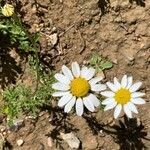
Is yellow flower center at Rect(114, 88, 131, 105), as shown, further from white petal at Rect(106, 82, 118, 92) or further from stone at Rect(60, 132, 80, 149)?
stone at Rect(60, 132, 80, 149)

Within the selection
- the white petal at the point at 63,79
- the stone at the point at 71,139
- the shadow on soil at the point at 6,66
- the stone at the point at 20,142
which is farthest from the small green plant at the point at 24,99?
the white petal at the point at 63,79

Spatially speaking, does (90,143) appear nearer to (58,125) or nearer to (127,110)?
(58,125)

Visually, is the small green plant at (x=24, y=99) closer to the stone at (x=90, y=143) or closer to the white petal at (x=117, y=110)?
the stone at (x=90, y=143)

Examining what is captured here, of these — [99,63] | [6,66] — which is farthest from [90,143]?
[6,66]

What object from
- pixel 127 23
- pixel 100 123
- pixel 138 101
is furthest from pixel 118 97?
pixel 127 23

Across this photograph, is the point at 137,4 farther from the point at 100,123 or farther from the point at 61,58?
the point at 100,123

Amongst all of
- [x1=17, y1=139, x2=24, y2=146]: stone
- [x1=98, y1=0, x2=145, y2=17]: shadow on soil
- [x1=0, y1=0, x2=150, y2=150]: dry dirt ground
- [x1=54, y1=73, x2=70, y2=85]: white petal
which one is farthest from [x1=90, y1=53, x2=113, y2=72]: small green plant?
[x1=17, y1=139, x2=24, y2=146]: stone
